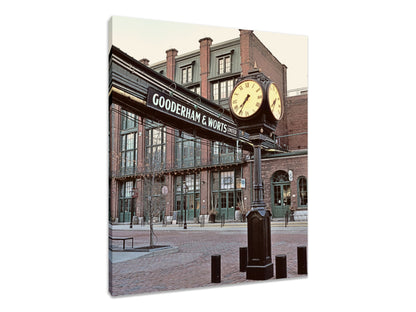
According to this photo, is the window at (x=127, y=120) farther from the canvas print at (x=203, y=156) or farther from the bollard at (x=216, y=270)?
the bollard at (x=216, y=270)

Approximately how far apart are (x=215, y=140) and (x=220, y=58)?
1.28 m

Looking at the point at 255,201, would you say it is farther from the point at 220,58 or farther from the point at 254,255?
the point at 220,58

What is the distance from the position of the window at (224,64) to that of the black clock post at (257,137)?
67cm

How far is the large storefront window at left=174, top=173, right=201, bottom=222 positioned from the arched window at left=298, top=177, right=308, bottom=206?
5.50 ft

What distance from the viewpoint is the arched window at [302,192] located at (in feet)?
24.4

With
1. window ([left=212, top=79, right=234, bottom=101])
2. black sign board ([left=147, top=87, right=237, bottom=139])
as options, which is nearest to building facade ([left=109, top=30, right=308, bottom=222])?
window ([left=212, top=79, right=234, bottom=101])

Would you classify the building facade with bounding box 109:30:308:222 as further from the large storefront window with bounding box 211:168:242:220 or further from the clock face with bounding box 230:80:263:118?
the clock face with bounding box 230:80:263:118

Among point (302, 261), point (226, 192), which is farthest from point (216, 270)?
point (302, 261)

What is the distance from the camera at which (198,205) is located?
7020 mm

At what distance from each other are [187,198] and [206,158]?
0.74 meters

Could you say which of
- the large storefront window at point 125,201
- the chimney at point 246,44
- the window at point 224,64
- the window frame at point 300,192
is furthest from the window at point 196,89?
the window frame at point 300,192

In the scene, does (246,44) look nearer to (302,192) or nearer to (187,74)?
(187,74)

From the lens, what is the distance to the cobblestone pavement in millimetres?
5789

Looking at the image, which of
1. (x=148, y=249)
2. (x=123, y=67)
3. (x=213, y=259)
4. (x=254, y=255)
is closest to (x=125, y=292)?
(x=148, y=249)
